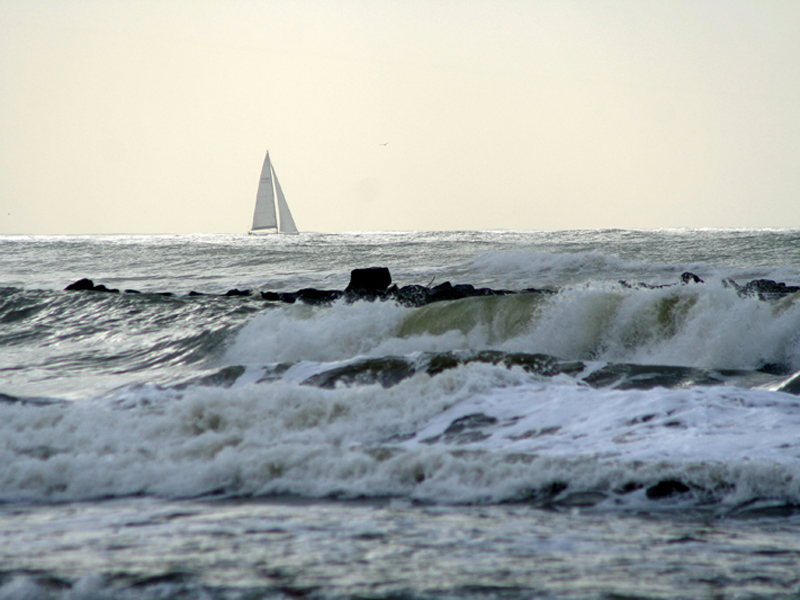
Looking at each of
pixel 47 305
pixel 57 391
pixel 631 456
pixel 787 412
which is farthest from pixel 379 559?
pixel 47 305

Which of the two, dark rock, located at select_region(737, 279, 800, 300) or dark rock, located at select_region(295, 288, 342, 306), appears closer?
dark rock, located at select_region(737, 279, 800, 300)

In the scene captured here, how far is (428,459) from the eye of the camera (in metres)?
4.11

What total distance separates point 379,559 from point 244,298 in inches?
465

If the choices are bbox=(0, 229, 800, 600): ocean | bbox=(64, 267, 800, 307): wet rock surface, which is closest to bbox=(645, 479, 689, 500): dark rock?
bbox=(0, 229, 800, 600): ocean

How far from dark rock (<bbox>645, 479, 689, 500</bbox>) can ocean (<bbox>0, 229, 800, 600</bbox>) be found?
0.01 metres

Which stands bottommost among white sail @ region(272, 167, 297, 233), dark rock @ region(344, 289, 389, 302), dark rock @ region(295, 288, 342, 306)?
dark rock @ region(295, 288, 342, 306)

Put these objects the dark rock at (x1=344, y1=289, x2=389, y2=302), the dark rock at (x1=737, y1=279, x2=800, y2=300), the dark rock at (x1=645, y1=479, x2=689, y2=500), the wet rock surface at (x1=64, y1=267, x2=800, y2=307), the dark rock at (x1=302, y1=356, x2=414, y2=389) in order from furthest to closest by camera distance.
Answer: the dark rock at (x1=737, y1=279, x2=800, y2=300)
the dark rock at (x1=344, y1=289, x2=389, y2=302)
the wet rock surface at (x1=64, y1=267, x2=800, y2=307)
the dark rock at (x1=302, y1=356, x2=414, y2=389)
the dark rock at (x1=645, y1=479, x2=689, y2=500)

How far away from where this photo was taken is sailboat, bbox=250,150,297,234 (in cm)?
5838

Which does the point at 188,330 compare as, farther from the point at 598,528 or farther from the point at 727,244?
the point at 727,244

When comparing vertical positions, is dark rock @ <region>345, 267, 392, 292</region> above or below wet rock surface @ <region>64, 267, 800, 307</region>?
above

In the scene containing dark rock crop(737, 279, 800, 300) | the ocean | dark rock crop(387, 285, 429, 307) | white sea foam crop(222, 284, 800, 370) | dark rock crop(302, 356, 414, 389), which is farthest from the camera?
dark rock crop(737, 279, 800, 300)

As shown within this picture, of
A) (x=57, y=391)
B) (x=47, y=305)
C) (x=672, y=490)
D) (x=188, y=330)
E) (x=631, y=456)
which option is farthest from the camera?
(x=47, y=305)

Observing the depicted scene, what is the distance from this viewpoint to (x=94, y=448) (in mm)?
4754

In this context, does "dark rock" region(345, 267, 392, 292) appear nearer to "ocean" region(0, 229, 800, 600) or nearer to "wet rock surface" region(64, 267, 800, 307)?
"wet rock surface" region(64, 267, 800, 307)
